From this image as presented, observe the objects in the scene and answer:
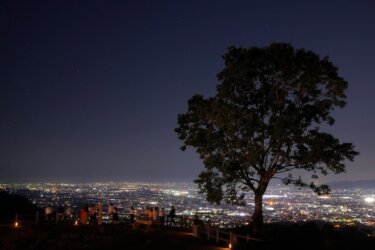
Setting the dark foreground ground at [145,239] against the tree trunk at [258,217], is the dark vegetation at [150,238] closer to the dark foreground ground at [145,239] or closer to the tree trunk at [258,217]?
the dark foreground ground at [145,239]

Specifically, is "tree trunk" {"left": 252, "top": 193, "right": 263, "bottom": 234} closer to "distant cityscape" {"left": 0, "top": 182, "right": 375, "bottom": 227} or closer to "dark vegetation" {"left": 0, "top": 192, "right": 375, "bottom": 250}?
"dark vegetation" {"left": 0, "top": 192, "right": 375, "bottom": 250}

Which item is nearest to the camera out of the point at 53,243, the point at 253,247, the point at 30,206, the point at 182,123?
the point at 253,247

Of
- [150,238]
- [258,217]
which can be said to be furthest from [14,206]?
[258,217]

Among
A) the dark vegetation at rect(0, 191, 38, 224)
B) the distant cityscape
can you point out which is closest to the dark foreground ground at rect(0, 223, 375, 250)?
the distant cityscape

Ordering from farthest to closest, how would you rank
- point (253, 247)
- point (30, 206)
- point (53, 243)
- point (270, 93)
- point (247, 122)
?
point (30, 206)
point (270, 93)
point (247, 122)
point (53, 243)
point (253, 247)

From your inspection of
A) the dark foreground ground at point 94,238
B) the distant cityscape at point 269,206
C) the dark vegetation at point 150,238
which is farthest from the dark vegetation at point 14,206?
the dark foreground ground at point 94,238

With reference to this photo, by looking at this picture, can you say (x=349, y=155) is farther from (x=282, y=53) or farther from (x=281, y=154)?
(x=282, y=53)

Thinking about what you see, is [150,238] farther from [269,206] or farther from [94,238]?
[269,206]

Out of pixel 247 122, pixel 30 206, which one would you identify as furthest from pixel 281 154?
pixel 30 206
